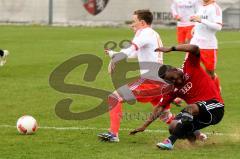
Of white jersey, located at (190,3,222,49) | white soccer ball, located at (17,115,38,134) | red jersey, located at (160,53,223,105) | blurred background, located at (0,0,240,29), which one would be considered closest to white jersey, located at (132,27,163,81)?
red jersey, located at (160,53,223,105)

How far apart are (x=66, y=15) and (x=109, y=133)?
3003 cm

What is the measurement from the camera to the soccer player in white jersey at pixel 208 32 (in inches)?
591

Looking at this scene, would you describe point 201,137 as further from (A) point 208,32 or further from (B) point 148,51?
(A) point 208,32

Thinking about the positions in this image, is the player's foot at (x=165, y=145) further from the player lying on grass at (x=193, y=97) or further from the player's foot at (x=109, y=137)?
the player's foot at (x=109, y=137)

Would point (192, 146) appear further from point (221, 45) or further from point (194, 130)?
point (221, 45)

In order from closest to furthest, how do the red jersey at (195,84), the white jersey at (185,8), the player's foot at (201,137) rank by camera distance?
the red jersey at (195,84) → the player's foot at (201,137) → the white jersey at (185,8)

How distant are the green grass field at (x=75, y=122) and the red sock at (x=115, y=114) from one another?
0.23m

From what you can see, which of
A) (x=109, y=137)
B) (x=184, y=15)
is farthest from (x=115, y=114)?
(x=184, y=15)

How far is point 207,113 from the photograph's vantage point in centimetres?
1009

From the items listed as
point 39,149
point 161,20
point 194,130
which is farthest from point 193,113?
point 161,20

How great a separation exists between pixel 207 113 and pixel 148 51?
1.46m

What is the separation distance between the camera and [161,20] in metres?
38.8

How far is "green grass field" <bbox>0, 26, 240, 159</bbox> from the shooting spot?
32.1 feet

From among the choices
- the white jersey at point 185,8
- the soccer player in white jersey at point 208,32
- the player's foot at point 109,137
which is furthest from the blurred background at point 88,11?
the player's foot at point 109,137
